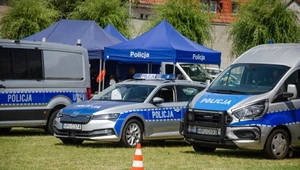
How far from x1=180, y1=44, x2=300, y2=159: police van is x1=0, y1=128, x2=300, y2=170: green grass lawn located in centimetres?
35

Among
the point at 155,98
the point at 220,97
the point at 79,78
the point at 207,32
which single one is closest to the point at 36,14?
the point at 207,32

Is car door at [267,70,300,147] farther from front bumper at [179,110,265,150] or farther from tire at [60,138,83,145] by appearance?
tire at [60,138,83,145]

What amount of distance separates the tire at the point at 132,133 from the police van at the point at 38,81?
3.49 m

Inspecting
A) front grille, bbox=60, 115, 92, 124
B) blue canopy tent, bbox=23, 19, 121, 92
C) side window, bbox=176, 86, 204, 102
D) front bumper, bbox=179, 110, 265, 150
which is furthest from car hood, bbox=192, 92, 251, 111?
blue canopy tent, bbox=23, 19, 121, 92

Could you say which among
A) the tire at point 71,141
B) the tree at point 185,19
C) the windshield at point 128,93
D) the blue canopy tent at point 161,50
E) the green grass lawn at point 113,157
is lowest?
the tire at point 71,141

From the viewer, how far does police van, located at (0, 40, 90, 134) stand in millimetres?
19266

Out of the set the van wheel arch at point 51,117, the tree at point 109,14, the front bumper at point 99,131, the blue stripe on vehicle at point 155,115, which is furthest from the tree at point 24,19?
the front bumper at point 99,131

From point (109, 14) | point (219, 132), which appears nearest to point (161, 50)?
point (219, 132)

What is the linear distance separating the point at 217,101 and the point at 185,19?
2570 cm

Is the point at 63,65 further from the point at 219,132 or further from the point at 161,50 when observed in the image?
the point at 219,132

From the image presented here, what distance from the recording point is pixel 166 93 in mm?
18406

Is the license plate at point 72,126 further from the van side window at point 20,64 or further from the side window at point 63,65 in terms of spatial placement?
the side window at point 63,65

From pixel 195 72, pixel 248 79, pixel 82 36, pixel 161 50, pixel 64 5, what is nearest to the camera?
pixel 248 79

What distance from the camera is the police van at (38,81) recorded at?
758 inches
